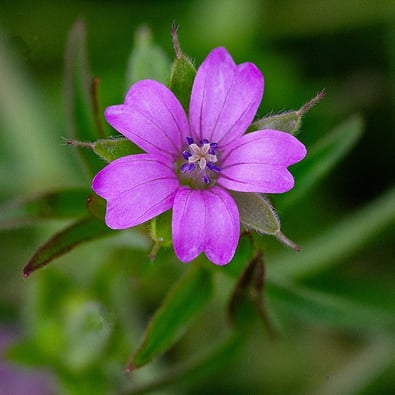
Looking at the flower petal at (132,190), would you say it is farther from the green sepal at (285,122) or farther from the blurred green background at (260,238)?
the blurred green background at (260,238)

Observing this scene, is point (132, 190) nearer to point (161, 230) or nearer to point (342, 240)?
point (161, 230)

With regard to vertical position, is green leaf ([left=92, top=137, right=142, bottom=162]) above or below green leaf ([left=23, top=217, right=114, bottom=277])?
above

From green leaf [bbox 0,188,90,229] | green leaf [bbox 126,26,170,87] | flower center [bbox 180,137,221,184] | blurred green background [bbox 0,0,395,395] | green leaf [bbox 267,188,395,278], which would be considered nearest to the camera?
flower center [bbox 180,137,221,184]

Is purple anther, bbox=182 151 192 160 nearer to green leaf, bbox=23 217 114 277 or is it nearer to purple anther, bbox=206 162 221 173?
purple anther, bbox=206 162 221 173

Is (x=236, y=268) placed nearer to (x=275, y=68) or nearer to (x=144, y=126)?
(x=144, y=126)

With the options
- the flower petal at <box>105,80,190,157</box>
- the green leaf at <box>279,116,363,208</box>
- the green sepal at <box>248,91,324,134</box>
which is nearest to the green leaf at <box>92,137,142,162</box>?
the flower petal at <box>105,80,190,157</box>

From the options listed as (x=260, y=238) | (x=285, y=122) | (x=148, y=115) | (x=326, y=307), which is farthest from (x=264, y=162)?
(x=326, y=307)

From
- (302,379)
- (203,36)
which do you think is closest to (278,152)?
(302,379)
